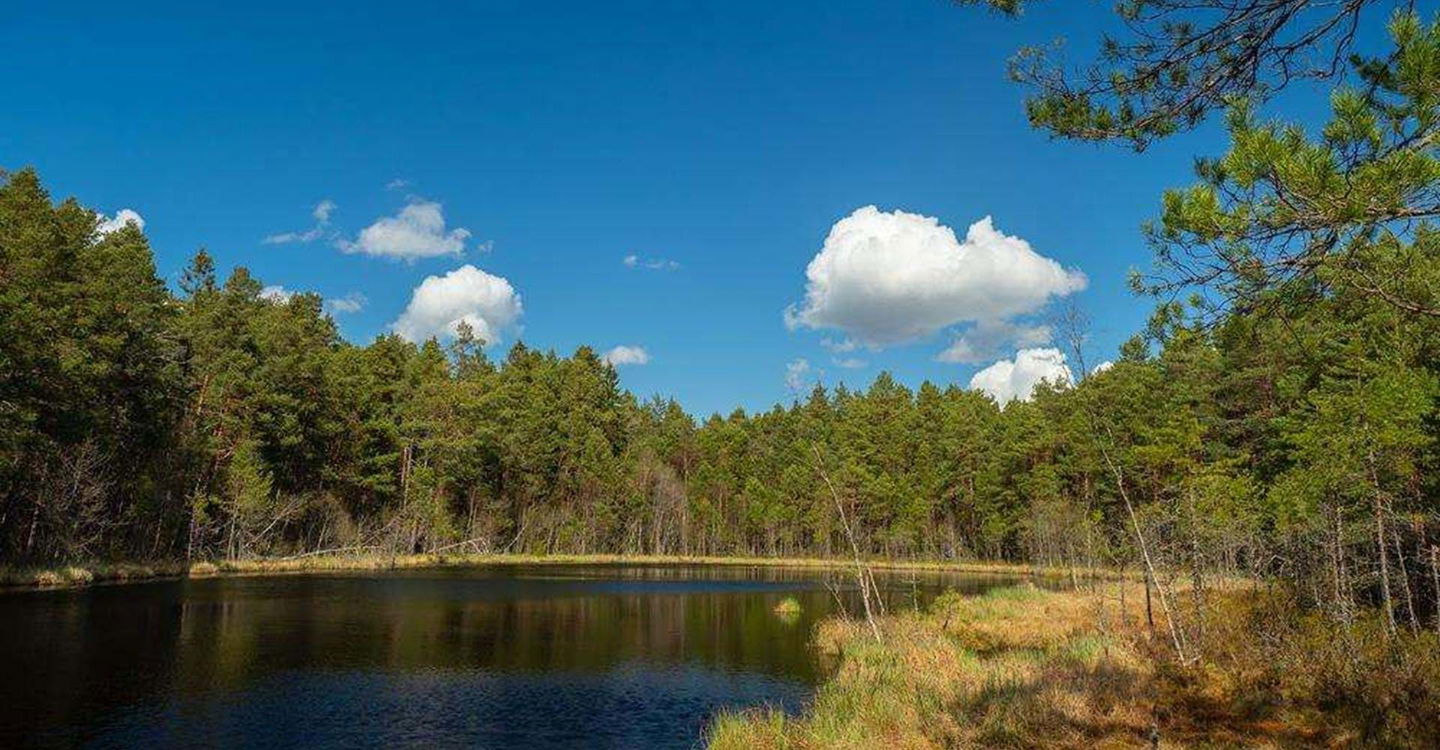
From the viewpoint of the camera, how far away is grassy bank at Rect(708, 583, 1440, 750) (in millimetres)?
12656

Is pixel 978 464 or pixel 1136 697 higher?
pixel 978 464

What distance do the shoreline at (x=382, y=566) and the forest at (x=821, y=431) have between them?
1992 mm

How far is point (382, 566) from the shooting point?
6825 cm

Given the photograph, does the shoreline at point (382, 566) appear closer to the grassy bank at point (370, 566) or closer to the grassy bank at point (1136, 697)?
the grassy bank at point (370, 566)

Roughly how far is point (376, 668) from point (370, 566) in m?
47.4

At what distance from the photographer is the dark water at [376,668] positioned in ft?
56.0

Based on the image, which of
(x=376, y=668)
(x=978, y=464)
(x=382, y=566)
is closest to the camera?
(x=376, y=668)

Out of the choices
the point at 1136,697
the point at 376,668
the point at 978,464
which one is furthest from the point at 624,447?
the point at 1136,697

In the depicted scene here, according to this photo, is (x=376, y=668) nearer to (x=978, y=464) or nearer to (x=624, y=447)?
(x=978, y=464)

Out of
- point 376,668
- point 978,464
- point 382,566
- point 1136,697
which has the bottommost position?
point 382,566

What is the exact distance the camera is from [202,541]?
192ft

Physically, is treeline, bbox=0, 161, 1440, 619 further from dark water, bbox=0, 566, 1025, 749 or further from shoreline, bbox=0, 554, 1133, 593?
dark water, bbox=0, 566, 1025, 749

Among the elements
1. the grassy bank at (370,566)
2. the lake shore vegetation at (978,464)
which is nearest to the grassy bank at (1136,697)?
the lake shore vegetation at (978,464)

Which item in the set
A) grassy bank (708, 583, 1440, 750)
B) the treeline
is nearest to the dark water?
grassy bank (708, 583, 1440, 750)
